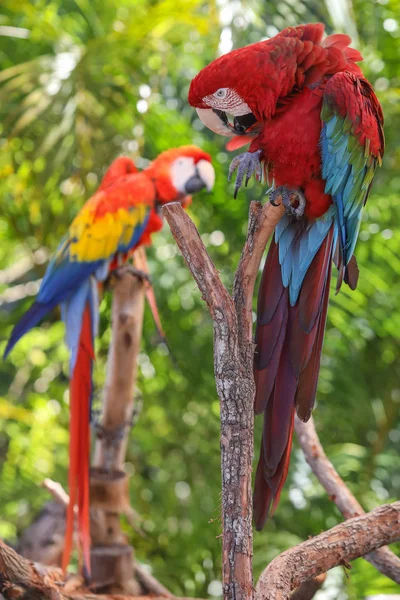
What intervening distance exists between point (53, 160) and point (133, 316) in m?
0.53

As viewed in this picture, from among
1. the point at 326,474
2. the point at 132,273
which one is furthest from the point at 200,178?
the point at 326,474

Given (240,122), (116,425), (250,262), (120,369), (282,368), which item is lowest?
(116,425)

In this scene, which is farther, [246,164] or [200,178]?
[200,178]

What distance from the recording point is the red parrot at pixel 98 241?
1253 mm

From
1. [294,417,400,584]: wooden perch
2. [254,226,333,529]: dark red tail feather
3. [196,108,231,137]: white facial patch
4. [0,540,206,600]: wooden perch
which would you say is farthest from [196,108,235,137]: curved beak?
[0,540,206,600]: wooden perch

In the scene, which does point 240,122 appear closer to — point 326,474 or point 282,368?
point 282,368

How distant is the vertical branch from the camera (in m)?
1.27

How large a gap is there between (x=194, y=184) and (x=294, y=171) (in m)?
0.53

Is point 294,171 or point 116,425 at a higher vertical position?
point 294,171

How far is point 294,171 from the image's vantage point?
81 centimetres

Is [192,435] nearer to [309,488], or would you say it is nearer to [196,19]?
[309,488]

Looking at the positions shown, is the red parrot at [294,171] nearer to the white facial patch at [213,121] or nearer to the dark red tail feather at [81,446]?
the white facial patch at [213,121]

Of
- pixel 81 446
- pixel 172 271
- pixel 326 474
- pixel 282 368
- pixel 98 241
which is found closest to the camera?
pixel 282 368

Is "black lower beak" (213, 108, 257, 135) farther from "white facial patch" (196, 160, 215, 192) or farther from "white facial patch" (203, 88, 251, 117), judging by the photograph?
"white facial patch" (196, 160, 215, 192)
